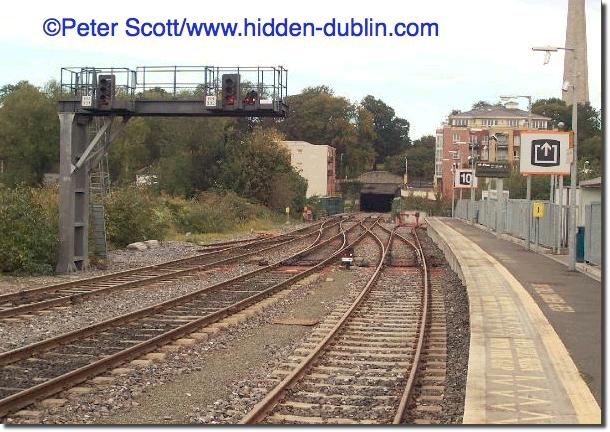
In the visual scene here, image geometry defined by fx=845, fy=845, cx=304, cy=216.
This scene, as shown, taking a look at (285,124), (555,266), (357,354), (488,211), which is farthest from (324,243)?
(285,124)

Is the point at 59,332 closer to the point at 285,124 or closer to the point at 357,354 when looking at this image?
the point at 357,354

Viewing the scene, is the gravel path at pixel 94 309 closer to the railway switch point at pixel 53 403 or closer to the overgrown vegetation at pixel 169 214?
the railway switch point at pixel 53 403

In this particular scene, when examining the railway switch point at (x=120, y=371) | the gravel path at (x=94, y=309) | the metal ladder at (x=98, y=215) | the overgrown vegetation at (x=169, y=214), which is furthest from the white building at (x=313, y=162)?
the railway switch point at (x=120, y=371)

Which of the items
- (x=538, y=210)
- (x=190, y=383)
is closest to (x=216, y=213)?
(x=538, y=210)

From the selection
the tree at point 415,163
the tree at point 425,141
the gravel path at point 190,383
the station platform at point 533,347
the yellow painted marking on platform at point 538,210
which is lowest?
the gravel path at point 190,383

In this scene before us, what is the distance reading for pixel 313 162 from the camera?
344ft

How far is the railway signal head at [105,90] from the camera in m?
22.9

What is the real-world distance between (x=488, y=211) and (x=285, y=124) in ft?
247

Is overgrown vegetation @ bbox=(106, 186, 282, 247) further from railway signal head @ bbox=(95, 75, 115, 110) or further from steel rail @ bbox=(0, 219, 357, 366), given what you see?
steel rail @ bbox=(0, 219, 357, 366)

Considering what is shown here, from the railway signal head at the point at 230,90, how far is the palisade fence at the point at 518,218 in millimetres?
12732

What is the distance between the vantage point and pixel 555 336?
1195 cm

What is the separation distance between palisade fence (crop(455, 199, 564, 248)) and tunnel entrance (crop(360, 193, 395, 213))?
36.5m

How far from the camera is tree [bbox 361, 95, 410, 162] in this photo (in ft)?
471

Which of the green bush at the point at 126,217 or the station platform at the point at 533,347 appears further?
the green bush at the point at 126,217
